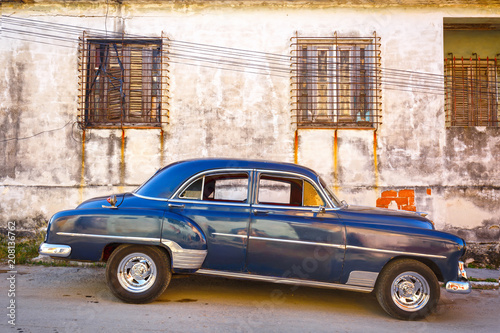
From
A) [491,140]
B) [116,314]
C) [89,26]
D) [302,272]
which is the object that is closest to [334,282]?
[302,272]

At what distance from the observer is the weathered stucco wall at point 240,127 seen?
8.03 meters

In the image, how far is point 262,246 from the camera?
465 centimetres

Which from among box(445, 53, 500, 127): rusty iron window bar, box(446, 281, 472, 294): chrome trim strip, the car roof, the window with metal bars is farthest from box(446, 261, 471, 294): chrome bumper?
the window with metal bars

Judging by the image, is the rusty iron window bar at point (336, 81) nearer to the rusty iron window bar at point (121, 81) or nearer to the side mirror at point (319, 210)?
the rusty iron window bar at point (121, 81)

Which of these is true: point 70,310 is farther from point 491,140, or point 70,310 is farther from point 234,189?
point 491,140

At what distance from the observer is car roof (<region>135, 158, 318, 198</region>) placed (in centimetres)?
487

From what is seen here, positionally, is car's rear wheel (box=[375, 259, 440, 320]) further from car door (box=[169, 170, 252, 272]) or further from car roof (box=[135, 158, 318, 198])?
car door (box=[169, 170, 252, 272])

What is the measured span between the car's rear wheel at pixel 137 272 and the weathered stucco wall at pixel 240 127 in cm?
352

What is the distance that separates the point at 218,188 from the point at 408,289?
96.1 inches

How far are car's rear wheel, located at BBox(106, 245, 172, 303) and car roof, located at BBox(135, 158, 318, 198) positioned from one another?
25.9 inches

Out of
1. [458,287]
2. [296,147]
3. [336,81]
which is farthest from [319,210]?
[336,81]

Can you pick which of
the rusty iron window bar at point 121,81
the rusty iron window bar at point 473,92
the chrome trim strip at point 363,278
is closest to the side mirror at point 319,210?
the chrome trim strip at point 363,278

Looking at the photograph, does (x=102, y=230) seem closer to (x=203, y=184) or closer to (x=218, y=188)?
(x=203, y=184)

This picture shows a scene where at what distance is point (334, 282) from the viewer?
4641 mm
